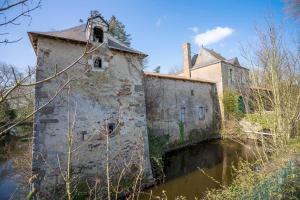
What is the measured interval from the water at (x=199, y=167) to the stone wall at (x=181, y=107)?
1.46 meters

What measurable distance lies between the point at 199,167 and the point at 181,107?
5750 mm

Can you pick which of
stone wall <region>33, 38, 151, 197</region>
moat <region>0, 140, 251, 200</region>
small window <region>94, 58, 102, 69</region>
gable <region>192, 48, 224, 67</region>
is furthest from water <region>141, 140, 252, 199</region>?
gable <region>192, 48, 224, 67</region>

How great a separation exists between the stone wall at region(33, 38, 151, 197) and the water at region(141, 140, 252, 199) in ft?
5.08

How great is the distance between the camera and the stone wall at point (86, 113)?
739 centimetres

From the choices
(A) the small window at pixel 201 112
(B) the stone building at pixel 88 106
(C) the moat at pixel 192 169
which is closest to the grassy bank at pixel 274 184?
(C) the moat at pixel 192 169

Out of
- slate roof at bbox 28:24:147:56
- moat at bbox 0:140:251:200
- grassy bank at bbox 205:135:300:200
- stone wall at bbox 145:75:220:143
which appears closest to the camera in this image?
grassy bank at bbox 205:135:300:200

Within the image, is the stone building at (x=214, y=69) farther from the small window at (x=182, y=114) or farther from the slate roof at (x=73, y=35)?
the slate roof at (x=73, y=35)

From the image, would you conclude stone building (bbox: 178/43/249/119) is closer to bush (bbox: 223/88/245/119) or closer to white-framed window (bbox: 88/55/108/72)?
bush (bbox: 223/88/245/119)

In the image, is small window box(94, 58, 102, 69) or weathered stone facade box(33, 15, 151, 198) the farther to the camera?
small window box(94, 58, 102, 69)

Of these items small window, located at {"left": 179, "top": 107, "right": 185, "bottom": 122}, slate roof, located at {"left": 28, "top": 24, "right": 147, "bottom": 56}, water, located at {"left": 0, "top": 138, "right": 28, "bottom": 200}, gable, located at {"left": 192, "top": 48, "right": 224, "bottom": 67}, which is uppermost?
gable, located at {"left": 192, "top": 48, "right": 224, "bottom": 67}

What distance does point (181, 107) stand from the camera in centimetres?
1602

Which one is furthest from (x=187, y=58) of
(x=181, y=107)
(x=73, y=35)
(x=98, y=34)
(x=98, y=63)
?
(x=73, y=35)

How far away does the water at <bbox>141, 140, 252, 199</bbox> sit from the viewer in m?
8.73

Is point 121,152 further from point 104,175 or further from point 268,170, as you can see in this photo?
point 268,170
